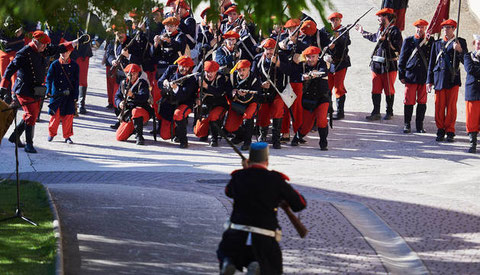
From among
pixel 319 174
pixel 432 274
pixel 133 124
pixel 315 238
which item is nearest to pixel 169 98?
pixel 133 124

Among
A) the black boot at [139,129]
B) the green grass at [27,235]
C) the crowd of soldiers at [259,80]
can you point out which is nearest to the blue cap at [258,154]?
the green grass at [27,235]

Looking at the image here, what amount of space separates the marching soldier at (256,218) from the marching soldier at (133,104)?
8.93 metres

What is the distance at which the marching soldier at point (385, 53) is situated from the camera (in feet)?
59.2

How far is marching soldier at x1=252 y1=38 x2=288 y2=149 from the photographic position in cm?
1638

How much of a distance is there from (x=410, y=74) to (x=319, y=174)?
423 cm

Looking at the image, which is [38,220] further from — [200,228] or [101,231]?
[200,228]

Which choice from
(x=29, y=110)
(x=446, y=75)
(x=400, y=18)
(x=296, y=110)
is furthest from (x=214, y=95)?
(x=400, y=18)

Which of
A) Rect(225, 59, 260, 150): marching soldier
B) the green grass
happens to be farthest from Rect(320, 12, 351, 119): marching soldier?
the green grass

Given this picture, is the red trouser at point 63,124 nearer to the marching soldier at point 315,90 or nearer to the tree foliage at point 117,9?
the marching soldier at point 315,90

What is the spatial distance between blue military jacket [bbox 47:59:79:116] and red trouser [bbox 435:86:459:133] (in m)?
6.54

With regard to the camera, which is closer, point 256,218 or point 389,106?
point 256,218

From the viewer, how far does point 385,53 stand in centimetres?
1808

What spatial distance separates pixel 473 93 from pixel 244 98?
3959 mm

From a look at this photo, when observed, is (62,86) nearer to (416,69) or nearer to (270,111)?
(270,111)
